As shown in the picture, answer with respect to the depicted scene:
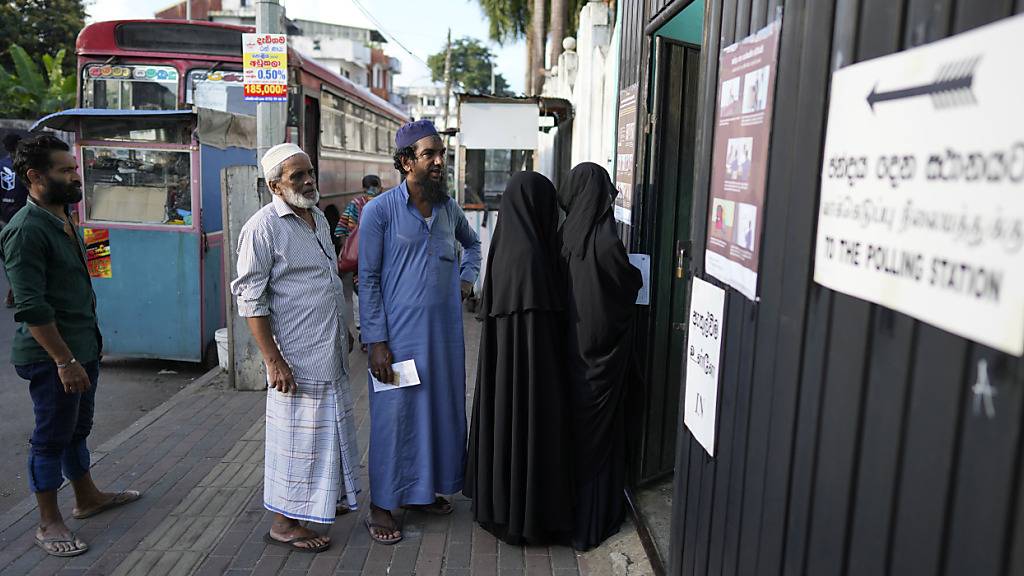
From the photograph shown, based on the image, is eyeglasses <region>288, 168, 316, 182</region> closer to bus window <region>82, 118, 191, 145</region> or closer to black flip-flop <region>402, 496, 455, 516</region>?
black flip-flop <region>402, 496, 455, 516</region>

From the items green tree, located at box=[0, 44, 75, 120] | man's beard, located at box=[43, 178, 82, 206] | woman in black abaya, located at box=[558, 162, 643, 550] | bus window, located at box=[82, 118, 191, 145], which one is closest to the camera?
woman in black abaya, located at box=[558, 162, 643, 550]

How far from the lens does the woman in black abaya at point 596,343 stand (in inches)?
130

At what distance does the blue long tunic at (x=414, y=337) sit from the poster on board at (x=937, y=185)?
2.24 metres

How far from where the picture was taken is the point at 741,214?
2.25m

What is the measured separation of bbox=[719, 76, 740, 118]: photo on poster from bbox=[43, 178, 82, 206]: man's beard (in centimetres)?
289

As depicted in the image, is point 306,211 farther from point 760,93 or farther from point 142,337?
point 142,337

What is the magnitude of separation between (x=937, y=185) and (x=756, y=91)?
94 centimetres

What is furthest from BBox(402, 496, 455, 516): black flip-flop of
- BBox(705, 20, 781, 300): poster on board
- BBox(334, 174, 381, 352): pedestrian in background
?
BBox(705, 20, 781, 300): poster on board

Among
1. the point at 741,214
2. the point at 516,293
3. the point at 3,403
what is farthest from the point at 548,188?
the point at 3,403

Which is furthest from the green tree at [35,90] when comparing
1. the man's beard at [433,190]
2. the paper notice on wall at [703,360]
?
the paper notice on wall at [703,360]

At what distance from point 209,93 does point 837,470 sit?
29.0 feet

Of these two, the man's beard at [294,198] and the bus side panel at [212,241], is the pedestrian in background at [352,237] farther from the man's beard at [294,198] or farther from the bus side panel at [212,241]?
the man's beard at [294,198]

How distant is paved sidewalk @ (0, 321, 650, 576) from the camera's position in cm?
341

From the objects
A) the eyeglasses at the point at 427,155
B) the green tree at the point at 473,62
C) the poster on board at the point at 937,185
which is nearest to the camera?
the poster on board at the point at 937,185
